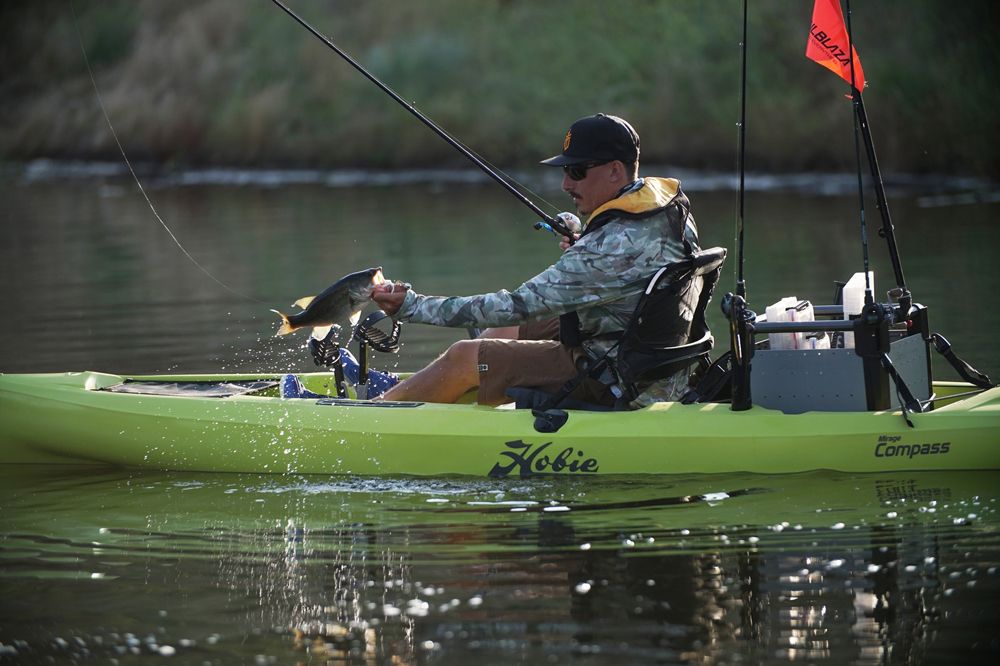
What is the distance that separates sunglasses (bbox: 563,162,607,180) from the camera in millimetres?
7238

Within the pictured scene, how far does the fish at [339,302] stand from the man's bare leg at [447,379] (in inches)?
20.1

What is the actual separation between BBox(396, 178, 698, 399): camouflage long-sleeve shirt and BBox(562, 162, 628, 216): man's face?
11cm

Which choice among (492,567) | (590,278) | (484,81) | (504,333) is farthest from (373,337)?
(484,81)

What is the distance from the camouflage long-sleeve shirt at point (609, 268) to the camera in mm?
7141

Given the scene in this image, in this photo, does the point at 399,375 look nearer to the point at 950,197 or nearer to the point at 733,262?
the point at 733,262

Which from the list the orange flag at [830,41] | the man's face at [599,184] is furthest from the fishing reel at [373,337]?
the orange flag at [830,41]

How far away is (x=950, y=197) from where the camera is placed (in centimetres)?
2205

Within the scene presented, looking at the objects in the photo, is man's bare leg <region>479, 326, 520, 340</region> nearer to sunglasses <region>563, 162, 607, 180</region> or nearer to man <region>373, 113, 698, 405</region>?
man <region>373, 113, 698, 405</region>

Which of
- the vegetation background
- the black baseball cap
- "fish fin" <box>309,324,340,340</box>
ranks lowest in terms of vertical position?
"fish fin" <box>309,324,340,340</box>

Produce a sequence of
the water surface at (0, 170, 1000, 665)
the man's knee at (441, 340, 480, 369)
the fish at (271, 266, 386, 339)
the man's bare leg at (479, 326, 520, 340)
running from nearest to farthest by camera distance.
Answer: the water surface at (0, 170, 1000, 665), the fish at (271, 266, 386, 339), the man's knee at (441, 340, 480, 369), the man's bare leg at (479, 326, 520, 340)

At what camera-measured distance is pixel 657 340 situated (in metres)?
7.24

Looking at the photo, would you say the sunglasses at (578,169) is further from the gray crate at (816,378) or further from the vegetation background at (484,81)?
the vegetation background at (484,81)

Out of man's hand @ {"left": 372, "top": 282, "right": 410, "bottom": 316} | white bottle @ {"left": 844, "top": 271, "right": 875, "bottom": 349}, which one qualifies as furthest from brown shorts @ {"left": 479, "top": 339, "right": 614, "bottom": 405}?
white bottle @ {"left": 844, "top": 271, "right": 875, "bottom": 349}

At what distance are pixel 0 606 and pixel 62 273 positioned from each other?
37.0 feet
